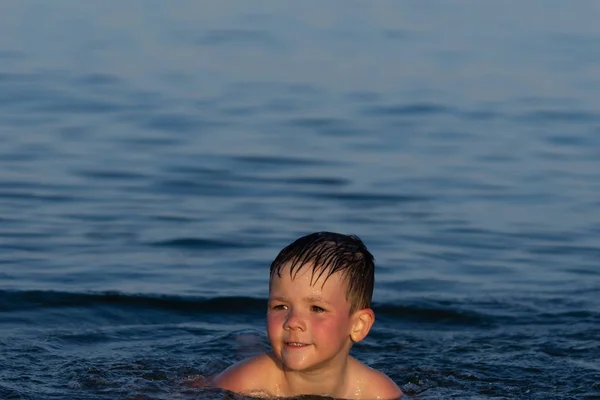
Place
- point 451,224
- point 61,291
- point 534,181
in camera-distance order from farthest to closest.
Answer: point 534,181
point 451,224
point 61,291

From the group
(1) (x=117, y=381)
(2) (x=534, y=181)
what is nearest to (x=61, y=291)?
(1) (x=117, y=381)

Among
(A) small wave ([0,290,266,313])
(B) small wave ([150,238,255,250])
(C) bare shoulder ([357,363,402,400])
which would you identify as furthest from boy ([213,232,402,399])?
(B) small wave ([150,238,255,250])

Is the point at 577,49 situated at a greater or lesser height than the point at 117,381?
greater

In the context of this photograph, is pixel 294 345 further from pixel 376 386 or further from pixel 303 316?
pixel 376 386

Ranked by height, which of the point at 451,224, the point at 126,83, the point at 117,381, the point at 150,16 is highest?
the point at 150,16

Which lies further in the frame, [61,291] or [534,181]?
[534,181]

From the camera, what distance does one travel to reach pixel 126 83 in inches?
681

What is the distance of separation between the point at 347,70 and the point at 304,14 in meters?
6.85

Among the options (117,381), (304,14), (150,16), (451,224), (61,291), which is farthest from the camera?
(304,14)

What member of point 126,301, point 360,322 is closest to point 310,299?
point 360,322

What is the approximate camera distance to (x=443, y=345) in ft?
25.7

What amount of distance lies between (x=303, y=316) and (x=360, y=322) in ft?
1.20

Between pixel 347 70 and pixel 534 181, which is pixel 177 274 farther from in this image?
pixel 347 70

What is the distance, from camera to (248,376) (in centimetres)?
616
